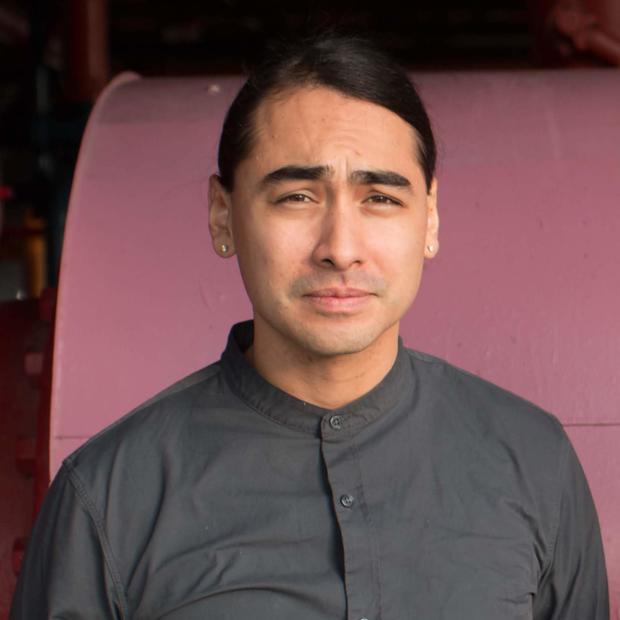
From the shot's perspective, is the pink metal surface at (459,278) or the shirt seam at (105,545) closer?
the shirt seam at (105,545)

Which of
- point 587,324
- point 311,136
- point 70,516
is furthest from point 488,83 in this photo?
point 70,516

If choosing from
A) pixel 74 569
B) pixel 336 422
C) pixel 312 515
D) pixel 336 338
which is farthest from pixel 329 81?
pixel 74 569

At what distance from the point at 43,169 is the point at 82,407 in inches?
81.0

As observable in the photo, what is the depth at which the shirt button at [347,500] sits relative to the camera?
57.6 inches

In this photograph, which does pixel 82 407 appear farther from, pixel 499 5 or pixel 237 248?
pixel 499 5

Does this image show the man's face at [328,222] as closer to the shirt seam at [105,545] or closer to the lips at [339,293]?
the lips at [339,293]

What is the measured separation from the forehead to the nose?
0.06 metres

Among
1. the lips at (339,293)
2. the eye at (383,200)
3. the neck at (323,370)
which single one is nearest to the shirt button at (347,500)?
the neck at (323,370)

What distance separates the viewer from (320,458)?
1.50m

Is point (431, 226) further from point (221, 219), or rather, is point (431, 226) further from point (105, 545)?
point (105, 545)

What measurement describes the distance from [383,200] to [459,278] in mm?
437

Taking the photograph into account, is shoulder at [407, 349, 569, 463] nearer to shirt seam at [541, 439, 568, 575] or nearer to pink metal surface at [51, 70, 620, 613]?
shirt seam at [541, 439, 568, 575]

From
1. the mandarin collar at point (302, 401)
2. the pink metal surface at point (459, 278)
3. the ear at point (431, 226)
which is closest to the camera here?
the mandarin collar at point (302, 401)

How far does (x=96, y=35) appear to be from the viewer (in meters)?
3.72
